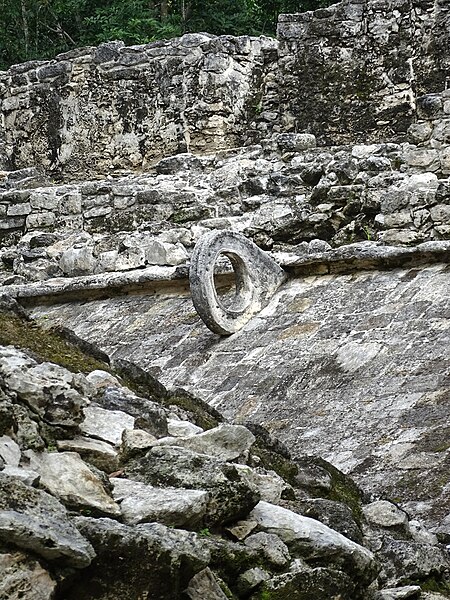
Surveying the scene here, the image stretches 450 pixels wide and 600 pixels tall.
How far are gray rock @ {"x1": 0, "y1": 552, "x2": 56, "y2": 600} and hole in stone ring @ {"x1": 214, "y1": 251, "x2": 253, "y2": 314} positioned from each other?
4270 mm

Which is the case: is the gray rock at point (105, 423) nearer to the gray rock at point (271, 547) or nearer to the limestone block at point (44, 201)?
the gray rock at point (271, 547)

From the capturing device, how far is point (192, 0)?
17.2m

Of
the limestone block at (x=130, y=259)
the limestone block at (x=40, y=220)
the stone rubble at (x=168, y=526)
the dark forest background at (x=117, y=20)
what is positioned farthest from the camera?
the dark forest background at (x=117, y=20)

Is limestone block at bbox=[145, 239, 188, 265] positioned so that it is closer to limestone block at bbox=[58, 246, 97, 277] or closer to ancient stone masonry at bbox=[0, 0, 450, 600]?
ancient stone masonry at bbox=[0, 0, 450, 600]

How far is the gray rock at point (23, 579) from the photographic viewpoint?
2090 mm

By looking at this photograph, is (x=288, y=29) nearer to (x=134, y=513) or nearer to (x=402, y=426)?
(x=402, y=426)

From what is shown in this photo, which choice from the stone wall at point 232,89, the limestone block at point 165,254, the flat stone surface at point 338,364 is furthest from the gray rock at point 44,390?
the stone wall at point 232,89

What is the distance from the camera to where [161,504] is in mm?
2539

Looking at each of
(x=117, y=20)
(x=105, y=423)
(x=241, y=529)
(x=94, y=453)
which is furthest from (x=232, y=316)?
(x=117, y=20)

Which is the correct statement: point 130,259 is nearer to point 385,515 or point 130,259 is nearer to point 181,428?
point 181,428

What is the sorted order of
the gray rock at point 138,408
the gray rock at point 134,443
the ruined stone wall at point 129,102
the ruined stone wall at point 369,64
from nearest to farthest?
the gray rock at point 134,443 → the gray rock at point 138,408 → the ruined stone wall at point 369,64 → the ruined stone wall at point 129,102

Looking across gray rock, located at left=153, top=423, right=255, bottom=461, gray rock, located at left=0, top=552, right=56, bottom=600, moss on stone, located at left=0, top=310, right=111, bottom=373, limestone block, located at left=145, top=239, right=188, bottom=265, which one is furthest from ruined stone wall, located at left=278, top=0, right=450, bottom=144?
gray rock, located at left=0, top=552, right=56, bottom=600

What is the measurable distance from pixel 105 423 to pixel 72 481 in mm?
479

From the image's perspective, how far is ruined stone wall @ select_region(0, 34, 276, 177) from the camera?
402 inches
